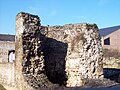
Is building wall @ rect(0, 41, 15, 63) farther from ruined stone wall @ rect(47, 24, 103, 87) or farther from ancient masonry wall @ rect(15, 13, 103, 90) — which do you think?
ruined stone wall @ rect(47, 24, 103, 87)

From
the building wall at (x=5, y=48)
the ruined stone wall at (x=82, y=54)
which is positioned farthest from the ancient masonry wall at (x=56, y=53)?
the building wall at (x=5, y=48)

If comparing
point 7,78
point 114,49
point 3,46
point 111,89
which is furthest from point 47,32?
point 114,49

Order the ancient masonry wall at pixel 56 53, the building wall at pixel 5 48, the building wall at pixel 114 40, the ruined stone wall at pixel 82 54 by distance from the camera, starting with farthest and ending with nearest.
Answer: the building wall at pixel 114 40, the building wall at pixel 5 48, the ruined stone wall at pixel 82 54, the ancient masonry wall at pixel 56 53

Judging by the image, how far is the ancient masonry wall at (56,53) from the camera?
13156mm

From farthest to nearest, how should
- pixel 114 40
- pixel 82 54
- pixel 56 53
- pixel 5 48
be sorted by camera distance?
pixel 114 40 < pixel 5 48 < pixel 56 53 < pixel 82 54

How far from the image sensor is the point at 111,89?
1212 cm

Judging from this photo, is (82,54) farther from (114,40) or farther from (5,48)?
(114,40)

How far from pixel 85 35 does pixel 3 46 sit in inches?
596

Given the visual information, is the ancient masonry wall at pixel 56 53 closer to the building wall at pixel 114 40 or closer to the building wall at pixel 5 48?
the building wall at pixel 5 48

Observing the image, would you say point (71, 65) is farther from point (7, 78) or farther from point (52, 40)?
point (7, 78)

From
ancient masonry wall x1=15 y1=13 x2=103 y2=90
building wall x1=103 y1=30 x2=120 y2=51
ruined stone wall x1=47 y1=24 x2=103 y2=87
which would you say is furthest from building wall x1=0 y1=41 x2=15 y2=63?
building wall x1=103 y1=30 x2=120 y2=51

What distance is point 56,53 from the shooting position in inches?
648

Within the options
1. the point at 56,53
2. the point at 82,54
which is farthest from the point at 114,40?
the point at 82,54

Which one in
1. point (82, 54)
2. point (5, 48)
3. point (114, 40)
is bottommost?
point (82, 54)
